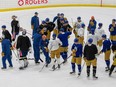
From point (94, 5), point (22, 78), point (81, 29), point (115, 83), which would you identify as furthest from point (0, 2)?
point (115, 83)

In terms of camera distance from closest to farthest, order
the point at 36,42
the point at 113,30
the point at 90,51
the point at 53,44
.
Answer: the point at 90,51
the point at 53,44
the point at 36,42
the point at 113,30

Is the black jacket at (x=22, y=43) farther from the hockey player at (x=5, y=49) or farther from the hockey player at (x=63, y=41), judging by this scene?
the hockey player at (x=63, y=41)

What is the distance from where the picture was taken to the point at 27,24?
17.1 metres

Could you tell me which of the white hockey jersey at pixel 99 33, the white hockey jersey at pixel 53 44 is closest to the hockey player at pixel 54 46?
the white hockey jersey at pixel 53 44

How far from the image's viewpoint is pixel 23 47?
1071cm

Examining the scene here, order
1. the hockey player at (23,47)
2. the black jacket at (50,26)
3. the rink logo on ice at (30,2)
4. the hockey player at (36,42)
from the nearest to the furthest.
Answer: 1. the hockey player at (23,47)
2. the hockey player at (36,42)
3. the black jacket at (50,26)
4. the rink logo on ice at (30,2)

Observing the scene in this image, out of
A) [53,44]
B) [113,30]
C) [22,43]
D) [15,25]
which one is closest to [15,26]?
[15,25]

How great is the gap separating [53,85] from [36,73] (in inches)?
44.8

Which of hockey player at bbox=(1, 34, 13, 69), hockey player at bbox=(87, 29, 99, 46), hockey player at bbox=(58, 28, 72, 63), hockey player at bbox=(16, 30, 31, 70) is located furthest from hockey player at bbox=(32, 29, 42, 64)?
hockey player at bbox=(87, 29, 99, 46)

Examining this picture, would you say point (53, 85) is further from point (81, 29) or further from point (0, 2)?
point (0, 2)

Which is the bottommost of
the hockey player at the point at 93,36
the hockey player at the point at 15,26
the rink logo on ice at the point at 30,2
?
the hockey player at the point at 93,36

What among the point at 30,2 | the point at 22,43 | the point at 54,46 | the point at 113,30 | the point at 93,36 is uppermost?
the point at 30,2

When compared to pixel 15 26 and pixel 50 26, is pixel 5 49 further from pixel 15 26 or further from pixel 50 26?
pixel 15 26

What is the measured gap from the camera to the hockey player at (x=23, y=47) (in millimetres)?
10656
